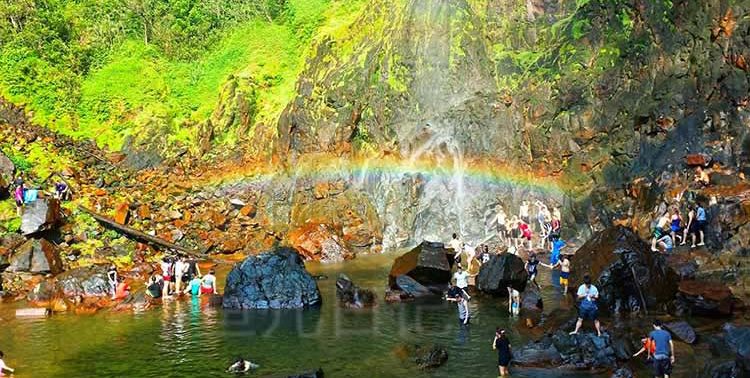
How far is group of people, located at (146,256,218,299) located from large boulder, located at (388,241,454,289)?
9881 mm

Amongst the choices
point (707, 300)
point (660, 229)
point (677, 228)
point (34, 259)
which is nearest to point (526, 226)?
point (660, 229)

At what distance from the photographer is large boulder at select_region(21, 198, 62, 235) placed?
Result: 3847 centimetres

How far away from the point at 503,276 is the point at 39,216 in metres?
27.9

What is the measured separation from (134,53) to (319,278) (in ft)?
133

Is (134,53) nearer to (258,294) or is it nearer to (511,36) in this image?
(511,36)

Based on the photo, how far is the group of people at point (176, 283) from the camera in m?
34.0

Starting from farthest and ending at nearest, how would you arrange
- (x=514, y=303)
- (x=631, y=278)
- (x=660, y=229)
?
(x=660, y=229)
(x=514, y=303)
(x=631, y=278)

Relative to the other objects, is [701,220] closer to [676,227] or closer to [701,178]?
[676,227]

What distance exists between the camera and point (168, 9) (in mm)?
70000

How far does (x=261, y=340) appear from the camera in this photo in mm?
25219

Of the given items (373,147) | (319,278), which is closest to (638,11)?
(373,147)

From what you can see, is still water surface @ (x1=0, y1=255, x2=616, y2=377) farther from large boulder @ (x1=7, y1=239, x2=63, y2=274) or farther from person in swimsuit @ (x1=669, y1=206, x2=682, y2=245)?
person in swimsuit @ (x1=669, y1=206, x2=682, y2=245)

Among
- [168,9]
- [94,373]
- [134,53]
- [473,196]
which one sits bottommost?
[94,373]

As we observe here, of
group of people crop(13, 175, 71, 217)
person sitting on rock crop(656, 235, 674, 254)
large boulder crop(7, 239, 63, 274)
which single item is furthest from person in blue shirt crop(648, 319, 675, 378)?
group of people crop(13, 175, 71, 217)
